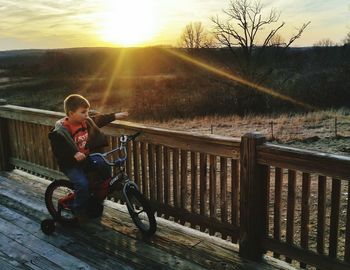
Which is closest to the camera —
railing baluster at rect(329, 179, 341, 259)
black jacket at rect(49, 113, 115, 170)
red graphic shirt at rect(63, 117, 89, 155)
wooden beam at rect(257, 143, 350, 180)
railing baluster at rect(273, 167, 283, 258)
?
wooden beam at rect(257, 143, 350, 180)

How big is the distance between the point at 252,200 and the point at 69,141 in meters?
1.80

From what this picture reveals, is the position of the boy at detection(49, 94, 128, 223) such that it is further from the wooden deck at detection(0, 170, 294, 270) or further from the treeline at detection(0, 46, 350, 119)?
the treeline at detection(0, 46, 350, 119)

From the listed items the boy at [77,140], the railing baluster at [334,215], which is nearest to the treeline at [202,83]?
the boy at [77,140]

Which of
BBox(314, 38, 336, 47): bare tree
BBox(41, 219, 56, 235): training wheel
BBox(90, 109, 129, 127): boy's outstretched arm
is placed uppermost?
BBox(314, 38, 336, 47): bare tree

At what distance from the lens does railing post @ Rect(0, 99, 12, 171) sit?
6508 millimetres

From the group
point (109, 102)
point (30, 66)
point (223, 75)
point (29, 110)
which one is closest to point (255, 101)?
point (223, 75)

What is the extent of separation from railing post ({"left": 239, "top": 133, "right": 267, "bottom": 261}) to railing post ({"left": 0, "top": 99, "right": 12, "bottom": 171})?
443 cm

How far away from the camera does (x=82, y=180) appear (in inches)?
159

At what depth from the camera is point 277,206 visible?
136 inches

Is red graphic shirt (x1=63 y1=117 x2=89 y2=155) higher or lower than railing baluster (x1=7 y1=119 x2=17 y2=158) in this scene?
higher

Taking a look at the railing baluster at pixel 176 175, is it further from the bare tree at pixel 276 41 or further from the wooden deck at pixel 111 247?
the bare tree at pixel 276 41

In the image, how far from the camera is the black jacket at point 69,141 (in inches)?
153

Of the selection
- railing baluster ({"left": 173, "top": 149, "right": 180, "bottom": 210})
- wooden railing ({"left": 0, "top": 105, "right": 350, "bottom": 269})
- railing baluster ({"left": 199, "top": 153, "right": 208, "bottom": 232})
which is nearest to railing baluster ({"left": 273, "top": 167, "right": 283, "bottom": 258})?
wooden railing ({"left": 0, "top": 105, "right": 350, "bottom": 269})

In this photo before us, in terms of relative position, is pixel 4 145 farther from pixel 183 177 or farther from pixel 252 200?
pixel 252 200
